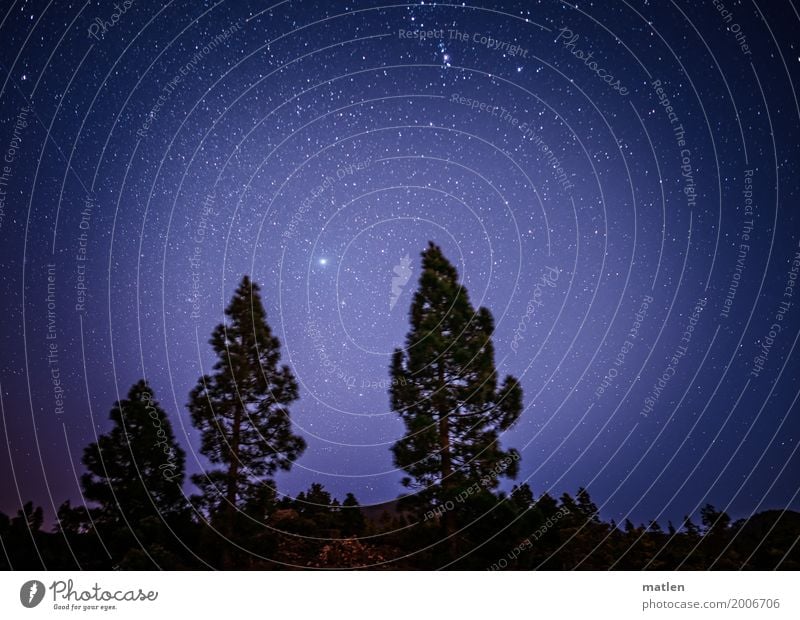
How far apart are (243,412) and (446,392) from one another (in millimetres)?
4278

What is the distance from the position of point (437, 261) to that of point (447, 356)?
201cm

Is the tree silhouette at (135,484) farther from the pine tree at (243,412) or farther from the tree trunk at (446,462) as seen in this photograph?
the tree trunk at (446,462)

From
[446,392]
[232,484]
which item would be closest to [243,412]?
[232,484]

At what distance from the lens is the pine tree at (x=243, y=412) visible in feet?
31.2

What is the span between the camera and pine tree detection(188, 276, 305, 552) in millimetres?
9508
